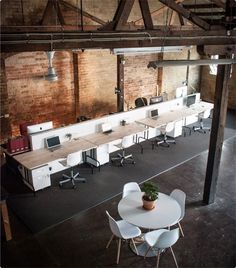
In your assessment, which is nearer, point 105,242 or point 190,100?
point 105,242

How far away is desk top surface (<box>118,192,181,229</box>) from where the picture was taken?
15.2 feet

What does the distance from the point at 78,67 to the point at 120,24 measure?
5.32 meters

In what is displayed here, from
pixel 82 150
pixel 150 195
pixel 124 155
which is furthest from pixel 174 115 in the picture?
pixel 150 195

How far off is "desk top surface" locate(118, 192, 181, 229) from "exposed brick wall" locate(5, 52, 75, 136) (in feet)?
15.8

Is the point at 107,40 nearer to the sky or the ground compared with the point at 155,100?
nearer to the sky

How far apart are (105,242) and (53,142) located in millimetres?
2827

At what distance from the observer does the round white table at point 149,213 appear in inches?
182

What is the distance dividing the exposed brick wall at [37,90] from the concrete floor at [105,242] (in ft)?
12.4

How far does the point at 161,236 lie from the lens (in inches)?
174

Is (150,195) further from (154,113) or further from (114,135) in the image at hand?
(154,113)

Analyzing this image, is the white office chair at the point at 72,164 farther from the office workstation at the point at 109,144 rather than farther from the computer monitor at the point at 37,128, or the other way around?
the computer monitor at the point at 37,128

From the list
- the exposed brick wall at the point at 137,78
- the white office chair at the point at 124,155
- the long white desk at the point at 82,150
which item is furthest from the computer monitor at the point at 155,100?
the white office chair at the point at 124,155

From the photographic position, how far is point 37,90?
8.97 m

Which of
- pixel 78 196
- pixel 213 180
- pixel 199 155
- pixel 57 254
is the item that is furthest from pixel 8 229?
pixel 199 155
